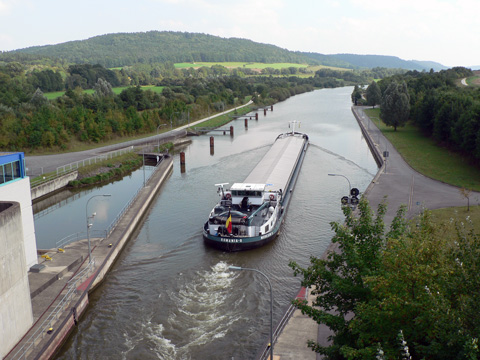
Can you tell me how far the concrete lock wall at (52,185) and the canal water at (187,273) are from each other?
107 inches

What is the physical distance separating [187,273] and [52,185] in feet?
93.2

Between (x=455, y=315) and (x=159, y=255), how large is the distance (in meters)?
24.5

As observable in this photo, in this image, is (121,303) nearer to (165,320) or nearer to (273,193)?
(165,320)

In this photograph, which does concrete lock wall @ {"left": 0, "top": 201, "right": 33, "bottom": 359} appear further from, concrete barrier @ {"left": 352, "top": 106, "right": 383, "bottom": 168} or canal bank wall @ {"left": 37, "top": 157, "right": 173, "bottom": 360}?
concrete barrier @ {"left": 352, "top": 106, "right": 383, "bottom": 168}

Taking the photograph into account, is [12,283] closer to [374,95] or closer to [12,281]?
[12,281]

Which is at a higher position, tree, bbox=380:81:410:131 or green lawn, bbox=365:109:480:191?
tree, bbox=380:81:410:131

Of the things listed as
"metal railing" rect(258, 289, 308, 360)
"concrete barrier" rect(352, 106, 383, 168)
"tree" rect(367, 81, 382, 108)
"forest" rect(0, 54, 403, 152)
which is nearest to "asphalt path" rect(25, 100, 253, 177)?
"forest" rect(0, 54, 403, 152)

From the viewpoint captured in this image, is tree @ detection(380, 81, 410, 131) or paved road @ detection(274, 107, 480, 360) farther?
tree @ detection(380, 81, 410, 131)

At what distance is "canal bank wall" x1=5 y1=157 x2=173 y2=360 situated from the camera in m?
21.1

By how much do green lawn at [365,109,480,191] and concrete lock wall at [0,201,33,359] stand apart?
4121 cm

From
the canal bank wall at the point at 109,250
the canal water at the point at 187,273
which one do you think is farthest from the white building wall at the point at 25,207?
the canal water at the point at 187,273

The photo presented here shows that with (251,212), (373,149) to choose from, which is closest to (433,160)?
(373,149)

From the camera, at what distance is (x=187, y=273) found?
30.3 metres

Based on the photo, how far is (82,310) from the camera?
84.1 feet
